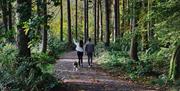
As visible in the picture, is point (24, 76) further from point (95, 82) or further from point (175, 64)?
point (175, 64)

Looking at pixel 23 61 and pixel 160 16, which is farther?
pixel 160 16

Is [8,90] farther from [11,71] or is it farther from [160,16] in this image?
[160,16]

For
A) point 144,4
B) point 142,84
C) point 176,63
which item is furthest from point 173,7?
point 144,4

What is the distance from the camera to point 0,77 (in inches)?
629

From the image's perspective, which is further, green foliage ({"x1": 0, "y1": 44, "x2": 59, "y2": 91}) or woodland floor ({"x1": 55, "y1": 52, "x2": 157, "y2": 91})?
woodland floor ({"x1": 55, "y1": 52, "x2": 157, "y2": 91})

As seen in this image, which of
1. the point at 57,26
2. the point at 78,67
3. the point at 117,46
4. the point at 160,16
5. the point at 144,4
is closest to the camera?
the point at 160,16

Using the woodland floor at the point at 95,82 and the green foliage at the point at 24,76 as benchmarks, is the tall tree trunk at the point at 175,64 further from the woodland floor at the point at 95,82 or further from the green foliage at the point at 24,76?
the green foliage at the point at 24,76

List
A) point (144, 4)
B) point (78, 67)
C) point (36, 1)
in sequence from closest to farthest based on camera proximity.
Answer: point (36, 1), point (144, 4), point (78, 67)

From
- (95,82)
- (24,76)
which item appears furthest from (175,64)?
(24,76)

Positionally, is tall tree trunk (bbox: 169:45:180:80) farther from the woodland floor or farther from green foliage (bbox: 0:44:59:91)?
green foliage (bbox: 0:44:59:91)

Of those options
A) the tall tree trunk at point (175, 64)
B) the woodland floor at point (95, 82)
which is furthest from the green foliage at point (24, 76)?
the tall tree trunk at point (175, 64)

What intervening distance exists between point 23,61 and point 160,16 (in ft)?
20.5

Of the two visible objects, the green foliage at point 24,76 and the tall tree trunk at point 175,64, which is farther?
the tall tree trunk at point 175,64

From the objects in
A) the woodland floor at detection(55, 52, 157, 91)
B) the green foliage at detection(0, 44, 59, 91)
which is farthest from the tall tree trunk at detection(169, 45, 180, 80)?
the green foliage at detection(0, 44, 59, 91)
